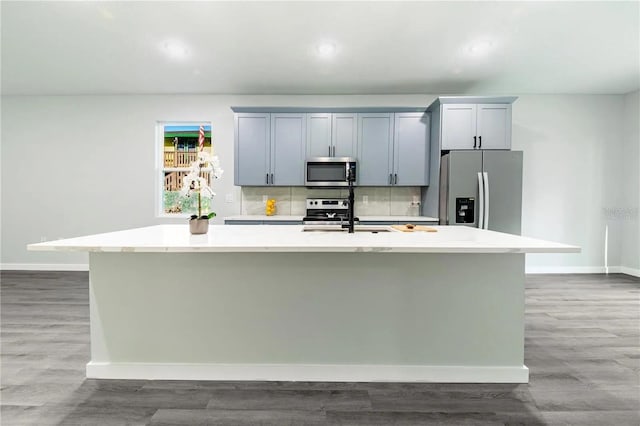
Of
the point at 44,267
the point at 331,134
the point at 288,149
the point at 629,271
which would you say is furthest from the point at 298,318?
the point at 629,271

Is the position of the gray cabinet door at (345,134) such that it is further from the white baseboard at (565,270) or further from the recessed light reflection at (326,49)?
the white baseboard at (565,270)

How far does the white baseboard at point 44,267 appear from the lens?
16.5 ft

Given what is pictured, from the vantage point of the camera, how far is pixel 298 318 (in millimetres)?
1987

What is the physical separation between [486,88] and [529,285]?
8.88ft

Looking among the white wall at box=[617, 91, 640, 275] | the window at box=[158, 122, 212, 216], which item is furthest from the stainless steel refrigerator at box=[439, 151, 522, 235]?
the window at box=[158, 122, 212, 216]

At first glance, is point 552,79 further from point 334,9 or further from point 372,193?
point 334,9

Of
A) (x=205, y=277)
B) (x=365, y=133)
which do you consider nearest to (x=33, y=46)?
(x=205, y=277)

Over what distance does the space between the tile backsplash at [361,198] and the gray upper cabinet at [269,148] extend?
0.38m

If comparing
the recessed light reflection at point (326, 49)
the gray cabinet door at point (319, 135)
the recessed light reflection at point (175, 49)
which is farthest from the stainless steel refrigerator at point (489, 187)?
the recessed light reflection at point (175, 49)

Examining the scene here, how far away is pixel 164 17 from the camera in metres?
2.95

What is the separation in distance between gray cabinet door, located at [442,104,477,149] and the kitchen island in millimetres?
2584

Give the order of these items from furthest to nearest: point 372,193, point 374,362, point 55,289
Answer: point 372,193 < point 55,289 < point 374,362

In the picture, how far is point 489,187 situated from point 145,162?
4812 mm

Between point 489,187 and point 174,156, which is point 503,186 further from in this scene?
point 174,156
